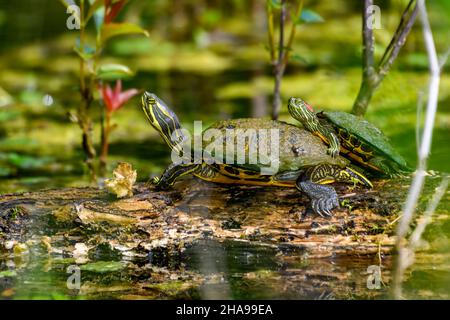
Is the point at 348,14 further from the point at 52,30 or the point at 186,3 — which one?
the point at 52,30

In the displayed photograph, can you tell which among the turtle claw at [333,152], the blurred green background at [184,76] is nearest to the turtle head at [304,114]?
the turtle claw at [333,152]

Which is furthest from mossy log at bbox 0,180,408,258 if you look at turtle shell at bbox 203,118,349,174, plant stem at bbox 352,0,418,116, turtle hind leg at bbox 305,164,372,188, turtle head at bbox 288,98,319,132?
plant stem at bbox 352,0,418,116

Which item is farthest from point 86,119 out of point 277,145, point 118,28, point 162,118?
point 277,145

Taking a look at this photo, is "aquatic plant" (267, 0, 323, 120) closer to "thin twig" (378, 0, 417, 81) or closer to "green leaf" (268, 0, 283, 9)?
"green leaf" (268, 0, 283, 9)

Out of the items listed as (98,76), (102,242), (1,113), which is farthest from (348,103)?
(102,242)

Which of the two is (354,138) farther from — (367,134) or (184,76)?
(184,76)

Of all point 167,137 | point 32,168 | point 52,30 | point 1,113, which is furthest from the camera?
point 52,30

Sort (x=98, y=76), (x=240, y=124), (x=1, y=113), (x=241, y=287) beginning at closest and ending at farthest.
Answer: (x=241, y=287) → (x=240, y=124) → (x=98, y=76) → (x=1, y=113)
